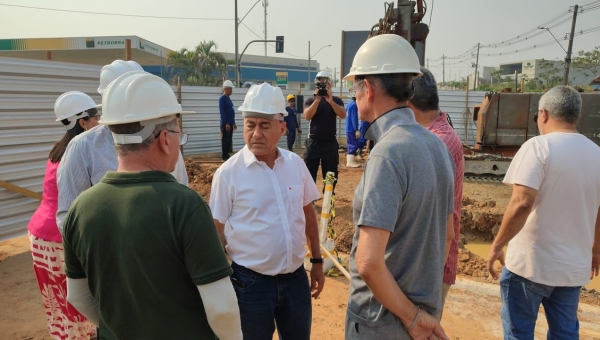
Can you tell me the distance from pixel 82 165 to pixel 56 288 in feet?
3.40

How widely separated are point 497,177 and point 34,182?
993 cm

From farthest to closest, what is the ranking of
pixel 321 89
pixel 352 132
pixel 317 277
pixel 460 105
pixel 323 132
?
pixel 460 105
pixel 352 132
pixel 323 132
pixel 321 89
pixel 317 277

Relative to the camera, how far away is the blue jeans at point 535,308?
8.59ft

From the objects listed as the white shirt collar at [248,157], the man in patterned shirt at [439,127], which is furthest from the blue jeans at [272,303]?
the man in patterned shirt at [439,127]

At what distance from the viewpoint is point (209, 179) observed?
1020 centimetres

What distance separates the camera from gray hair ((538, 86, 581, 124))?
2582 millimetres

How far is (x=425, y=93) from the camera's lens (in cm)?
246

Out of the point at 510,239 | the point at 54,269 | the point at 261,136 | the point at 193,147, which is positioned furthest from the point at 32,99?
the point at 193,147

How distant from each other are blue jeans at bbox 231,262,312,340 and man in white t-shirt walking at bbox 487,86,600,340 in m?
1.32

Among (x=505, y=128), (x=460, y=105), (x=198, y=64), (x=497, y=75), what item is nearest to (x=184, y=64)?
(x=198, y=64)

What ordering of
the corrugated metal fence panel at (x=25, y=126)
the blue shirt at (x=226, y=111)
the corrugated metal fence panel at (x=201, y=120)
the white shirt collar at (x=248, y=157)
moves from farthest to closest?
the corrugated metal fence panel at (x=201, y=120) → the blue shirt at (x=226, y=111) → the corrugated metal fence panel at (x=25, y=126) → the white shirt collar at (x=248, y=157)

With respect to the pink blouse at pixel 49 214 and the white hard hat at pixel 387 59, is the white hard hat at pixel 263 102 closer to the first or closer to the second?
the white hard hat at pixel 387 59

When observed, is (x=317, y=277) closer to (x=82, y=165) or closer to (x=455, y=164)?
(x=455, y=164)

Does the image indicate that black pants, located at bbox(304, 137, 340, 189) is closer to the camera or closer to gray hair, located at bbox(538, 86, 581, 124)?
the camera
